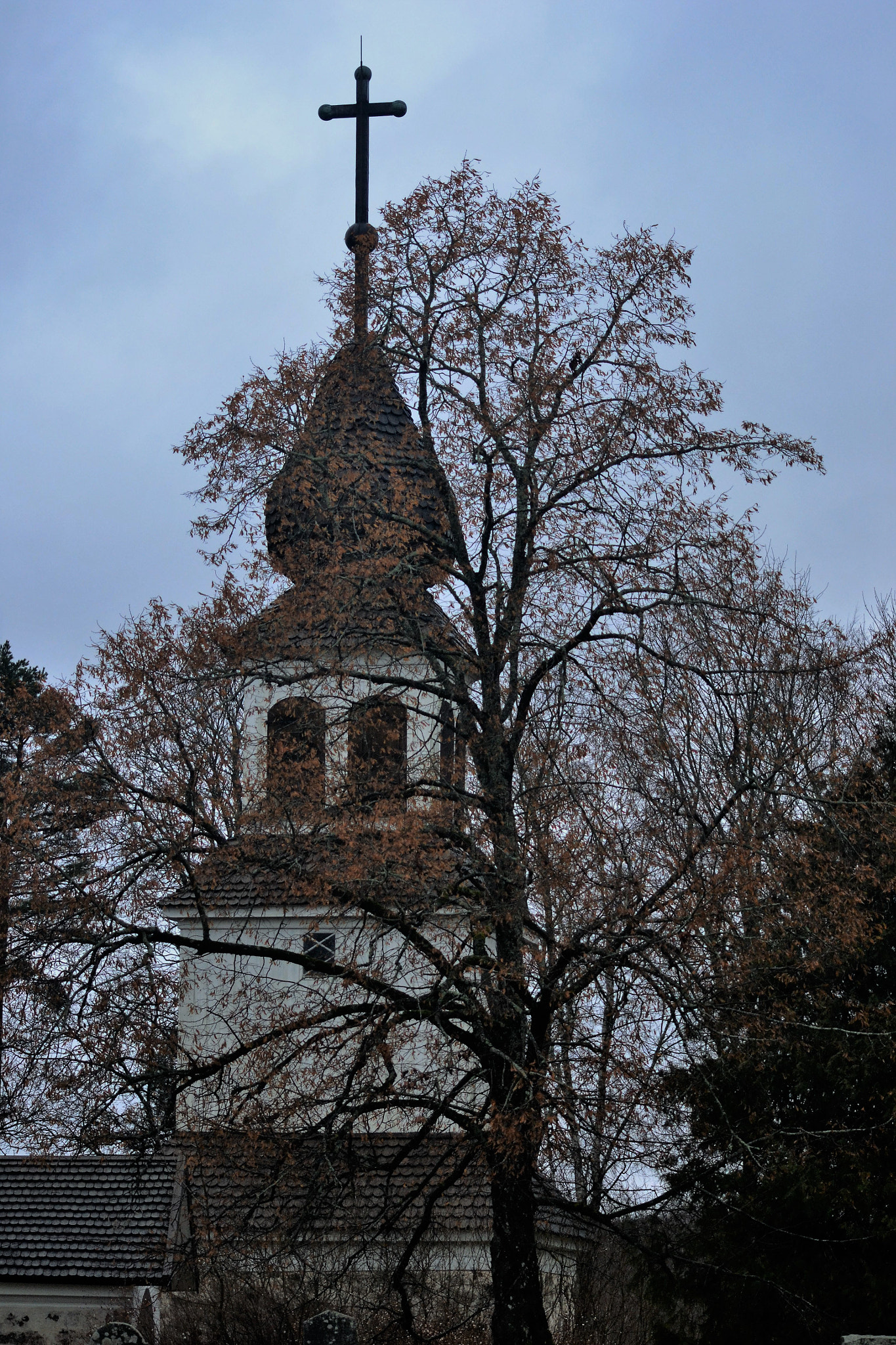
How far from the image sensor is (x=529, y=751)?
49.6 ft

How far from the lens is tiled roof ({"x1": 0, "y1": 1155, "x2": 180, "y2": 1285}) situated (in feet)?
62.1

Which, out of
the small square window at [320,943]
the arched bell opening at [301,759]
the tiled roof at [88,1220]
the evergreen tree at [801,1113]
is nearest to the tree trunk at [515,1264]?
the evergreen tree at [801,1113]

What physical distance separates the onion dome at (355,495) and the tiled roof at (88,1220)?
8.46 meters

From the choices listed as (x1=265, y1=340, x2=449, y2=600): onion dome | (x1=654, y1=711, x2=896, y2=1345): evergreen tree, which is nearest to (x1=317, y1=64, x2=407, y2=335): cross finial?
(x1=265, y1=340, x2=449, y2=600): onion dome

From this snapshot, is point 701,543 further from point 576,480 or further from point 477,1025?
point 477,1025

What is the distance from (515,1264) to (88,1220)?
9.59 metres

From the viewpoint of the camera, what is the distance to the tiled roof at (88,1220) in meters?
18.9

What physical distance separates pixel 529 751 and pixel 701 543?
274cm

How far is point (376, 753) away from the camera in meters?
16.0

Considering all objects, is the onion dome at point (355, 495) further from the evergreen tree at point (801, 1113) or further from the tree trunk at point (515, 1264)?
the tree trunk at point (515, 1264)

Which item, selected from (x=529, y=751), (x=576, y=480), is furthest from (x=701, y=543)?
(x=529, y=751)

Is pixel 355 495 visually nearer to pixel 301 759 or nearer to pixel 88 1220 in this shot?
pixel 301 759

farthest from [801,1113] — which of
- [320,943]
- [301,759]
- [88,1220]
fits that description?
[88,1220]

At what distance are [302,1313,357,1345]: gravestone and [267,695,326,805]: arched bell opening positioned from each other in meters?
4.64
